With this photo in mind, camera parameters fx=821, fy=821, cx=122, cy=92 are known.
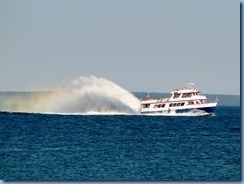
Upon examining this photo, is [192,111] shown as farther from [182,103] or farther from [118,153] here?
[118,153]

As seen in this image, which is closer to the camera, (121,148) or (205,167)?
(205,167)

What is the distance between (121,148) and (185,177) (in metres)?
9.10

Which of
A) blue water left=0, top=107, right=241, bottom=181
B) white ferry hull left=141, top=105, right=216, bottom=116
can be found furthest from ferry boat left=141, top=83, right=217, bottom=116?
blue water left=0, top=107, right=241, bottom=181

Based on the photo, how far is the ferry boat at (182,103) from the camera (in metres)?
61.6

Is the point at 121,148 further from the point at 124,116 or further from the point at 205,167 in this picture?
the point at 124,116

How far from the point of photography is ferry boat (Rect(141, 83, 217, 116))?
202 feet

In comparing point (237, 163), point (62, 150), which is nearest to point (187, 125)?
point (62, 150)

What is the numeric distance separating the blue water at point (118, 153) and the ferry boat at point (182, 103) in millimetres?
13287

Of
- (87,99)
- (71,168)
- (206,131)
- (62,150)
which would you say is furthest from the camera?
(87,99)

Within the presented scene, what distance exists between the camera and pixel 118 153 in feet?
102

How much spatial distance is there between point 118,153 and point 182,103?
3153 cm

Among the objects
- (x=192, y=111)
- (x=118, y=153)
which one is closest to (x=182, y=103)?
(x=192, y=111)

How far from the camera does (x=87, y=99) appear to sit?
65750 millimetres

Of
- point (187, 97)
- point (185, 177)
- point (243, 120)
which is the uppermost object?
point (187, 97)
